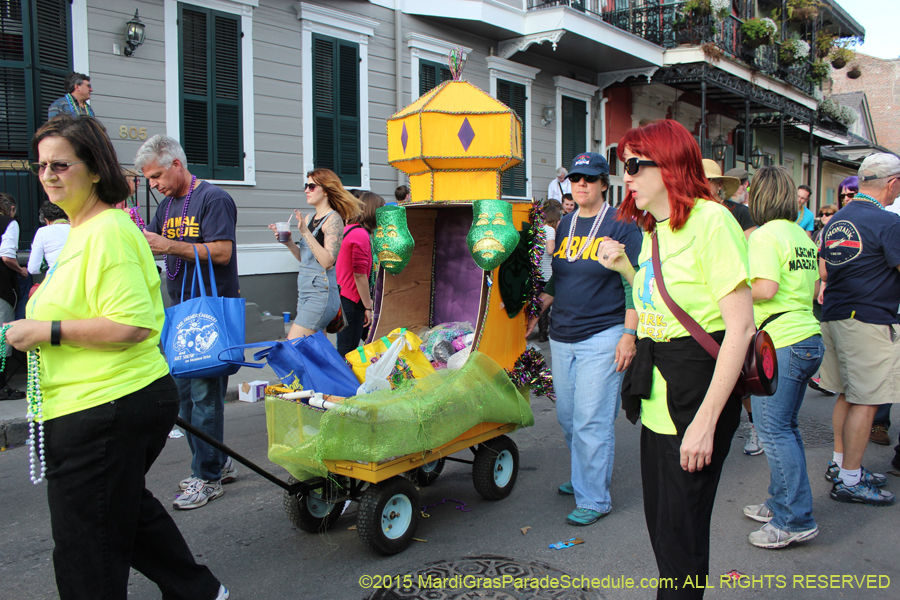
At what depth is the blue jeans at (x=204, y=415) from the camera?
3768 mm

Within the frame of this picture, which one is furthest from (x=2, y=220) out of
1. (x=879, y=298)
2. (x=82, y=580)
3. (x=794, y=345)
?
(x=879, y=298)

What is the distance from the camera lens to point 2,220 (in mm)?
6500

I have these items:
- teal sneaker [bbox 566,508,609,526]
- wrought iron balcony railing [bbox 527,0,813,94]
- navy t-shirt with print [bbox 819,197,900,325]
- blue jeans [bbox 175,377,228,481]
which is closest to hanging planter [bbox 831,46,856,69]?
wrought iron balcony railing [bbox 527,0,813,94]

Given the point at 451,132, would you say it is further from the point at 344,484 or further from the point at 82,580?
the point at 82,580

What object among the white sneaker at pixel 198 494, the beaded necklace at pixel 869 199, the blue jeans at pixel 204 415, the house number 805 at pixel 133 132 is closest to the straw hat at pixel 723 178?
the beaded necklace at pixel 869 199

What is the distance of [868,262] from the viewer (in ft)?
13.2

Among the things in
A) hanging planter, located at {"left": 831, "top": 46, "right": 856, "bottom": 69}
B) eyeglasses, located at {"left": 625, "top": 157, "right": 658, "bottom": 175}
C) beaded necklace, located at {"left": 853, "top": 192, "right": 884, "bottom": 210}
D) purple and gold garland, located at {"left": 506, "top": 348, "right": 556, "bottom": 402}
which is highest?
hanging planter, located at {"left": 831, "top": 46, "right": 856, "bottom": 69}

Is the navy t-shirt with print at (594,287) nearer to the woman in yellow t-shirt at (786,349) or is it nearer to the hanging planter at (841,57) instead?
the woman in yellow t-shirt at (786,349)

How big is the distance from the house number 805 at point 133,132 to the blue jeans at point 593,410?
21.6 ft

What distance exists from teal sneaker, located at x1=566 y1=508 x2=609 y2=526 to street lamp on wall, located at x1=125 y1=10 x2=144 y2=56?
7.42 meters

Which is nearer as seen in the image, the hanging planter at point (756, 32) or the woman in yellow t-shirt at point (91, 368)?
the woman in yellow t-shirt at point (91, 368)

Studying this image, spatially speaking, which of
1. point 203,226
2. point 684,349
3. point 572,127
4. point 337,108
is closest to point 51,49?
point 337,108

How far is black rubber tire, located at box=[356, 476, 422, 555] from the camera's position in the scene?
3.11 m

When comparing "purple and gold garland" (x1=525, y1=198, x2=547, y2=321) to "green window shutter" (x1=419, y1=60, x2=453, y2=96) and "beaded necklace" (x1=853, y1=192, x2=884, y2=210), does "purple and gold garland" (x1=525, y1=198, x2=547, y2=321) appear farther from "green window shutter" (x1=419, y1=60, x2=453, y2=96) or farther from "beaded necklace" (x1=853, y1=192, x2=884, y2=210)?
"green window shutter" (x1=419, y1=60, x2=453, y2=96)
